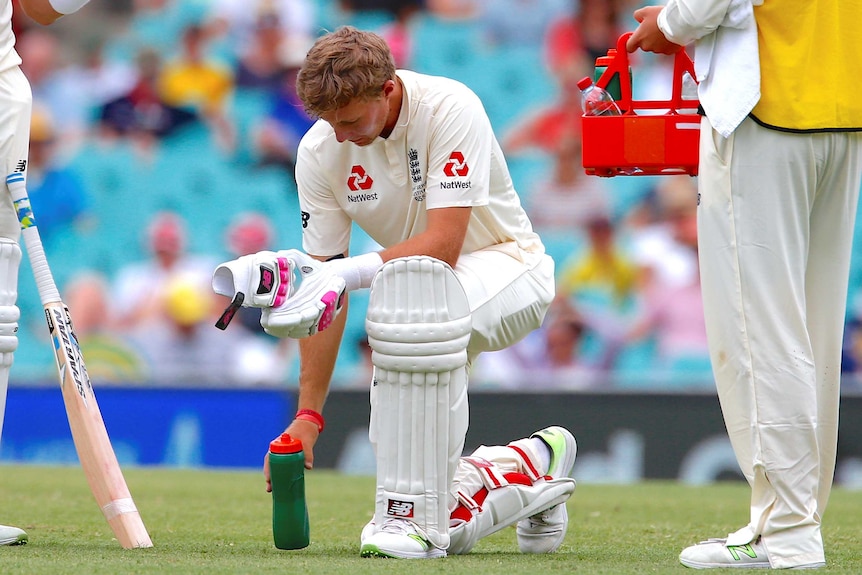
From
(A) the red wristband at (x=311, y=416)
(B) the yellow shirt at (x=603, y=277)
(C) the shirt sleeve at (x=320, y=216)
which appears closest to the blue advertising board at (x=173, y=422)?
(B) the yellow shirt at (x=603, y=277)

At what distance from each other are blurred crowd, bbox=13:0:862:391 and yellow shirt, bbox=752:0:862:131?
455 centimetres

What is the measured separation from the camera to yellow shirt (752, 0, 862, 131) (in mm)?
2248

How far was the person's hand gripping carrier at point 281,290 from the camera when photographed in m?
2.26

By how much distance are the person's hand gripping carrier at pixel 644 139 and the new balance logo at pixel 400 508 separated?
0.79m

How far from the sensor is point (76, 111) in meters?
8.62

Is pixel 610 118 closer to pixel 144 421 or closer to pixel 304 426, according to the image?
pixel 304 426

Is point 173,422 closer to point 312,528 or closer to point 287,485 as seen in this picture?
point 312,528

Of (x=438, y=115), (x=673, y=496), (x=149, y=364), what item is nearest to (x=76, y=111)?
(x=149, y=364)

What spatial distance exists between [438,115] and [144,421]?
415 cm

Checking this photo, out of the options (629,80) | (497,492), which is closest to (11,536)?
(497,492)

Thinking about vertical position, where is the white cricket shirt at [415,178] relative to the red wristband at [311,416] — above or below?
above

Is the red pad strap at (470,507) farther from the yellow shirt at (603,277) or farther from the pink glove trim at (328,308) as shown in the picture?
the yellow shirt at (603,277)

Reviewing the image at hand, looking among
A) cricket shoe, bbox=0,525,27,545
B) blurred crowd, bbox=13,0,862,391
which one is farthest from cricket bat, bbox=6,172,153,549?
blurred crowd, bbox=13,0,862,391

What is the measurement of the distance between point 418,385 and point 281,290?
1.09ft
